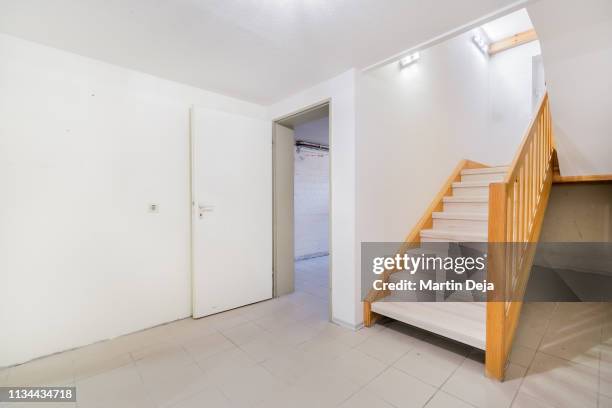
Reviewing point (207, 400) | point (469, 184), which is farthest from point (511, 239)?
point (207, 400)

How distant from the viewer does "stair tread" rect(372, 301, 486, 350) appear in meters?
1.79

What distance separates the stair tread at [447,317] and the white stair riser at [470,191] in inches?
56.3

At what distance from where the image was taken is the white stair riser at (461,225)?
2.60 metres

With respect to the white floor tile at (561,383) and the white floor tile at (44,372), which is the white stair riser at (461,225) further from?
the white floor tile at (44,372)

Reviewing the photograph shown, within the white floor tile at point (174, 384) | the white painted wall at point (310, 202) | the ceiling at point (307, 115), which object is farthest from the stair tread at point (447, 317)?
the white painted wall at point (310, 202)

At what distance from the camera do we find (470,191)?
10.5 feet

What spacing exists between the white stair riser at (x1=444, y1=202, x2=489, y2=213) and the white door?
2090mm

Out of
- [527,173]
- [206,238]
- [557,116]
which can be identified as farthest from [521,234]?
[206,238]

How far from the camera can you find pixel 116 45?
6.23ft

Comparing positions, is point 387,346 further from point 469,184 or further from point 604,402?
point 469,184

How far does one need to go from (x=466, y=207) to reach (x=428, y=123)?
1031mm

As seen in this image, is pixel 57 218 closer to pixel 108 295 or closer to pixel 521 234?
pixel 108 295

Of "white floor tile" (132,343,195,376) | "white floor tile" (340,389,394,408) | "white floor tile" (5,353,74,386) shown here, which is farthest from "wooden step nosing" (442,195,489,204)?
"white floor tile" (5,353,74,386)

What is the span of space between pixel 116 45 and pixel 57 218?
130 cm
